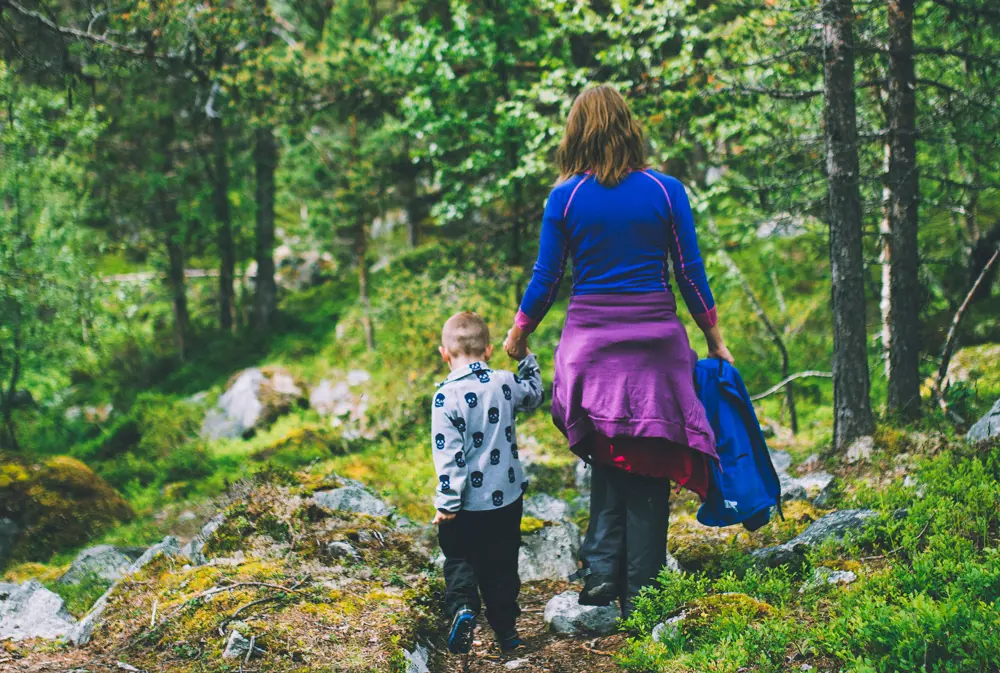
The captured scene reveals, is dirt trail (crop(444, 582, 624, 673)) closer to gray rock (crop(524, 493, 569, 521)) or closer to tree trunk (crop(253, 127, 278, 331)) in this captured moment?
gray rock (crop(524, 493, 569, 521))

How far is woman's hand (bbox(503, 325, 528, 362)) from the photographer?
385 cm

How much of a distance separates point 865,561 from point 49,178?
1424 cm

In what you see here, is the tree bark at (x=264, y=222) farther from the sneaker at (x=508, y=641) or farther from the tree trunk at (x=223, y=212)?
the sneaker at (x=508, y=641)

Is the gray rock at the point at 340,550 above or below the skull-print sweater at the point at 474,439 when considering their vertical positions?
below

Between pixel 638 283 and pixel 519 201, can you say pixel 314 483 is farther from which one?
pixel 519 201

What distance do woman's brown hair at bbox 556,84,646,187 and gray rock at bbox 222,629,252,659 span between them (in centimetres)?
273

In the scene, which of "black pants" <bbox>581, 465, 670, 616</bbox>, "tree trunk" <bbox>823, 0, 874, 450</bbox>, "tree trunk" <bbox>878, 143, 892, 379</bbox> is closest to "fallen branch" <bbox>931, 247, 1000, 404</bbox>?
"tree trunk" <bbox>878, 143, 892, 379</bbox>

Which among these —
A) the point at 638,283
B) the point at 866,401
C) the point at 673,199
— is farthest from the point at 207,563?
the point at 866,401

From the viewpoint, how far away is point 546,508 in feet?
20.6

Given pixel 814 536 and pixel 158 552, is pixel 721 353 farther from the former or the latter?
pixel 158 552

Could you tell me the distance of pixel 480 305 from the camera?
33.2ft

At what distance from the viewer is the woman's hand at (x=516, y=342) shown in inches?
152

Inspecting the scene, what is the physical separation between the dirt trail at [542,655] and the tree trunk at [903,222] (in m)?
3.59

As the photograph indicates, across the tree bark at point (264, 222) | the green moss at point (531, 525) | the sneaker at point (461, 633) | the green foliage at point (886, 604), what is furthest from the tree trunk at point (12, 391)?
the green foliage at point (886, 604)
